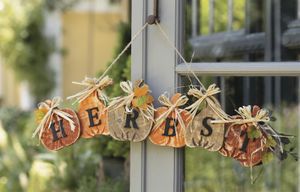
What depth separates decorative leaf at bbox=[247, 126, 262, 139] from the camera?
128cm

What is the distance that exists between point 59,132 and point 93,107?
10 cm

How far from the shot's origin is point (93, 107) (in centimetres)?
141

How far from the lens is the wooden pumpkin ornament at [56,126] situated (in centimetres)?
141

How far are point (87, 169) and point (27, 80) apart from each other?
22.0 feet

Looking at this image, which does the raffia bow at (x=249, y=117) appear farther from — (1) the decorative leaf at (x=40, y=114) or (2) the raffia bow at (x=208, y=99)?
(1) the decorative leaf at (x=40, y=114)

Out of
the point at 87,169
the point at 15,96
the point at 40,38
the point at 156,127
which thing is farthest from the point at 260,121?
the point at 15,96

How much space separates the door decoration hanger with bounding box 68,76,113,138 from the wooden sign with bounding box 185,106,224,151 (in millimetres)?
204

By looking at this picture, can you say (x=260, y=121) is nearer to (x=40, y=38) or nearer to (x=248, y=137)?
(x=248, y=137)

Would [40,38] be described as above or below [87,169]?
above

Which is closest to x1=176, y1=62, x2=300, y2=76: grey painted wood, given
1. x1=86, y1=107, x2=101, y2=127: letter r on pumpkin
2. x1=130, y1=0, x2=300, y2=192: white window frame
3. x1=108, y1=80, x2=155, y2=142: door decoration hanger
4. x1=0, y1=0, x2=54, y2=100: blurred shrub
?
x1=130, y1=0, x2=300, y2=192: white window frame

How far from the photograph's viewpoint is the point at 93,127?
1.40m

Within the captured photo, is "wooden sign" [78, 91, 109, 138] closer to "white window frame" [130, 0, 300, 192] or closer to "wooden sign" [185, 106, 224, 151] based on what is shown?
"white window frame" [130, 0, 300, 192]

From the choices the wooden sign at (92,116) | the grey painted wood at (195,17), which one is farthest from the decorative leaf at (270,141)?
the grey painted wood at (195,17)

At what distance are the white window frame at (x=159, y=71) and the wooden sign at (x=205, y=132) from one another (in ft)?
0.27
